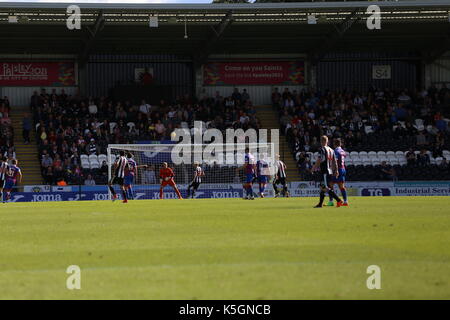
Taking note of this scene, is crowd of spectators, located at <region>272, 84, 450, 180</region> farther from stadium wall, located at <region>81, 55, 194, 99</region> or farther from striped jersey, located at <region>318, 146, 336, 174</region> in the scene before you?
striped jersey, located at <region>318, 146, 336, 174</region>

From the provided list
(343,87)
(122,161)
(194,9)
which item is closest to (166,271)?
(122,161)

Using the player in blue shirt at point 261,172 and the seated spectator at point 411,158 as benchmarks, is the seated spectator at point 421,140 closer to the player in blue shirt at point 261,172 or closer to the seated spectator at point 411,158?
the seated spectator at point 411,158

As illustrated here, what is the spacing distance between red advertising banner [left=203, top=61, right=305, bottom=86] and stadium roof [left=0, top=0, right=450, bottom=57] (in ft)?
3.52

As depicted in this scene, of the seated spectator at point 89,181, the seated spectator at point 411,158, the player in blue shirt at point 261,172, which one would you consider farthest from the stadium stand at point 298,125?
the player in blue shirt at point 261,172

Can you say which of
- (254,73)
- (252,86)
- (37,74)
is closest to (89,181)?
(37,74)

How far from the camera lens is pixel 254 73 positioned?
52125mm

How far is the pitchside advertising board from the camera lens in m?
38.0

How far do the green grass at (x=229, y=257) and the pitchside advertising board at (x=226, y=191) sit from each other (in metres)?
19.0

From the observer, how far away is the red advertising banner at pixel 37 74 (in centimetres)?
4909

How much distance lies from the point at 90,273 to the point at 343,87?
44.7 m

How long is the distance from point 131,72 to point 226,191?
1446 centimetres

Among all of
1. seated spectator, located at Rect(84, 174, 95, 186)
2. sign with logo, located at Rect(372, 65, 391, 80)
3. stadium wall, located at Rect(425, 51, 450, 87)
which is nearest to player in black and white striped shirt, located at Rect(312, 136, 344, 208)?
seated spectator, located at Rect(84, 174, 95, 186)

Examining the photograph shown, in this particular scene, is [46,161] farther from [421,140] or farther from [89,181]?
[421,140]

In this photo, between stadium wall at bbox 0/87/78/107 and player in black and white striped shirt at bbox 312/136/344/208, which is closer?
player in black and white striped shirt at bbox 312/136/344/208
